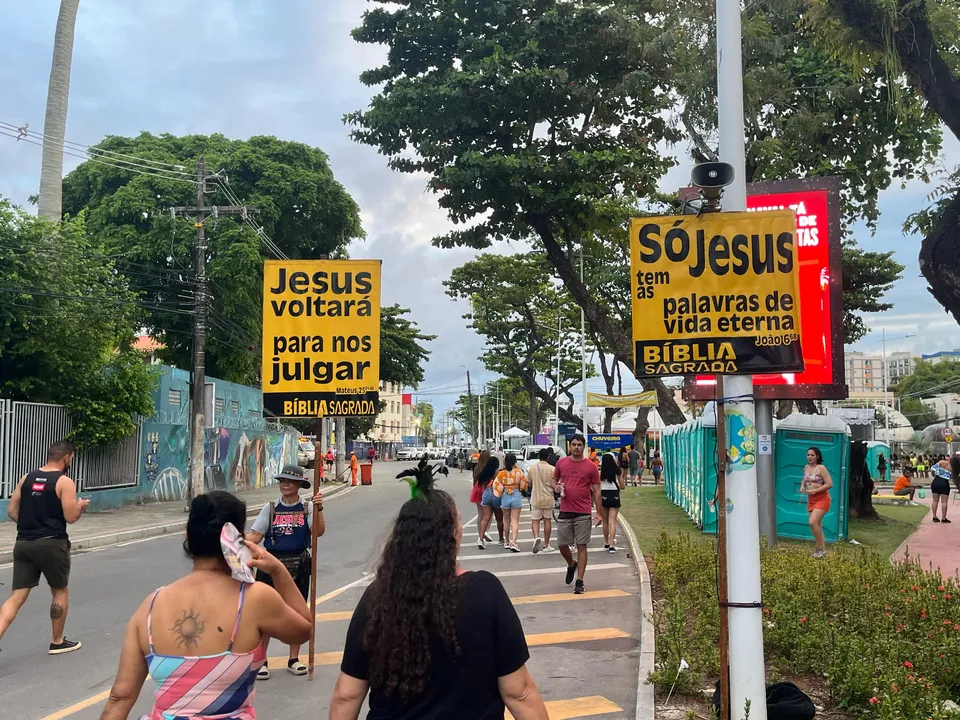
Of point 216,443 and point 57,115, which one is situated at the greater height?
point 57,115

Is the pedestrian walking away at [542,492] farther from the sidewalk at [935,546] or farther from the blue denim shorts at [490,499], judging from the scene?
the sidewalk at [935,546]

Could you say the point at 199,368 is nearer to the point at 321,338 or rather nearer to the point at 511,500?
the point at 511,500

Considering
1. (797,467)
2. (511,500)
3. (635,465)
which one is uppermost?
(797,467)

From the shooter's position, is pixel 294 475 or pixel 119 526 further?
pixel 119 526

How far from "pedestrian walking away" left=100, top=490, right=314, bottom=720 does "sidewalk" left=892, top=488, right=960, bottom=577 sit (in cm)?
912

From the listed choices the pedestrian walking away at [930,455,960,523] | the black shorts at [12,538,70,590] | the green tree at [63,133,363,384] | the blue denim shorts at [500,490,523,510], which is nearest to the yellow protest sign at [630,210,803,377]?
the black shorts at [12,538,70,590]

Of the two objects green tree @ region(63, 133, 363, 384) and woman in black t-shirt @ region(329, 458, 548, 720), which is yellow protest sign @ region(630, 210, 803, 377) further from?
green tree @ region(63, 133, 363, 384)

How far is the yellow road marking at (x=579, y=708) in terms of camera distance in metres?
5.74

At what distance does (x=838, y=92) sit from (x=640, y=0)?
424 cm

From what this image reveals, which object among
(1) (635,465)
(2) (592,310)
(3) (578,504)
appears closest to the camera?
(3) (578,504)

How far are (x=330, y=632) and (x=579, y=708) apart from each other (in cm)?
321

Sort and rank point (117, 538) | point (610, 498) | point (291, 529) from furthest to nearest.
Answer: point (117, 538) → point (610, 498) → point (291, 529)

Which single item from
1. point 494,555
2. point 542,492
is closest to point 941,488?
point 542,492

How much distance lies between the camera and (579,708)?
19.3 ft
